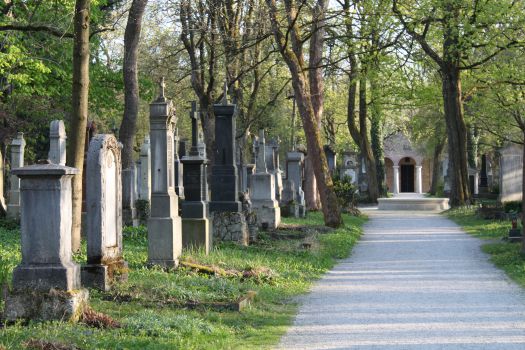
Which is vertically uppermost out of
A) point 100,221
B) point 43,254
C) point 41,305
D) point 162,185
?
point 162,185

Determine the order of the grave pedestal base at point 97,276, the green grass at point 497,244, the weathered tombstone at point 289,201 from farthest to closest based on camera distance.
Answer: the weathered tombstone at point 289,201 → the green grass at point 497,244 → the grave pedestal base at point 97,276

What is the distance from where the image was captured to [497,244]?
19.1 m

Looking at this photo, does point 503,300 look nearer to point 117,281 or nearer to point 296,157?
point 117,281

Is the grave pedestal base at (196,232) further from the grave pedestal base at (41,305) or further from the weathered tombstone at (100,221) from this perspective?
the grave pedestal base at (41,305)

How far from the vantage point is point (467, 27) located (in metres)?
28.1

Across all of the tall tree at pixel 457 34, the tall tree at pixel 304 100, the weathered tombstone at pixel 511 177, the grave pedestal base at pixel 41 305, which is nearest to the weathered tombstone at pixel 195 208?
the tall tree at pixel 304 100

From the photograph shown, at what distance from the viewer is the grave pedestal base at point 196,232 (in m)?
15.7

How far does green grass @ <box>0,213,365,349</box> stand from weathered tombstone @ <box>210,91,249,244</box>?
4.16 feet

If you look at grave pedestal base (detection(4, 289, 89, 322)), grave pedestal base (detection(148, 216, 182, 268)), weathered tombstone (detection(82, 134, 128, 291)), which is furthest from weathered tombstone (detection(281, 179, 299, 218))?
grave pedestal base (detection(4, 289, 89, 322))

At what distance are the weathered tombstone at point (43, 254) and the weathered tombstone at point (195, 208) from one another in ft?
22.8

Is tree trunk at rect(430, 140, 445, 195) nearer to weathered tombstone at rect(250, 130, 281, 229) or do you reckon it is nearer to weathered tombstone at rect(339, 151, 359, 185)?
weathered tombstone at rect(339, 151, 359, 185)

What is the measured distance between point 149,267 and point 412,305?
3998mm

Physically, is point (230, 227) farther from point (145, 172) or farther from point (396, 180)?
point (396, 180)

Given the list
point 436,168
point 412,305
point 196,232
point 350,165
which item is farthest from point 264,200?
point 436,168
